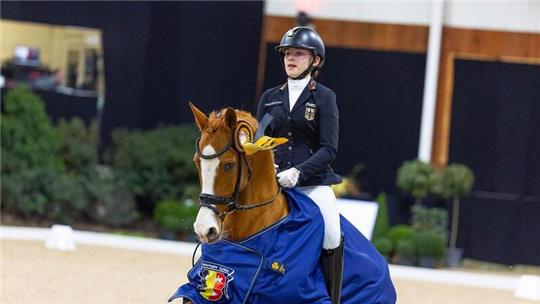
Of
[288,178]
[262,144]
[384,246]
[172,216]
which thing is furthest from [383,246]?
[262,144]

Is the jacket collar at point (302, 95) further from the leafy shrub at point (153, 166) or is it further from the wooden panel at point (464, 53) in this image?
the leafy shrub at point (153, 166)

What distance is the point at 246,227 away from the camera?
17.6 ft

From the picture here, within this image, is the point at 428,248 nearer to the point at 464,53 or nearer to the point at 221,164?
the point at 464,53

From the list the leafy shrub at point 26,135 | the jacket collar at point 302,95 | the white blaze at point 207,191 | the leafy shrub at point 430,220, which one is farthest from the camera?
the leafy shrub at point 26,135

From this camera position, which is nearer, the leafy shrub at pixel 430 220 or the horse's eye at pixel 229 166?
the horse's eye at pixel 229 166

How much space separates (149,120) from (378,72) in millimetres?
3228

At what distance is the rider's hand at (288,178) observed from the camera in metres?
5.50

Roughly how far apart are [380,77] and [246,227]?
10.0 metres

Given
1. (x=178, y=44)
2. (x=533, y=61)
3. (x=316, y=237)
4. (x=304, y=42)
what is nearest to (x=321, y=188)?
(x=316, y=237)

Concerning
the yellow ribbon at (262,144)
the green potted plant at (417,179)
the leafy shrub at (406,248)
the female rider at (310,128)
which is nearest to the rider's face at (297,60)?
the female rider at (310,128)

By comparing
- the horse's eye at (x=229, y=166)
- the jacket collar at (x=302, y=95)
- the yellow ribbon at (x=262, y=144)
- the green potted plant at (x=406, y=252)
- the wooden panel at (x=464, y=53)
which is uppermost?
the wooden panel at (x=464, y=53)

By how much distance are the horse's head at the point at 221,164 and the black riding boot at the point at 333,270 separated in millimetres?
640

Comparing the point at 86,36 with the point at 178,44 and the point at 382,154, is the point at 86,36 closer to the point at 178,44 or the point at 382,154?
the point at 178,44

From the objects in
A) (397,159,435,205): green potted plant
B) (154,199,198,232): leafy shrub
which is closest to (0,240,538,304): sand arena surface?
(154,199,198,232): leafy shrub
